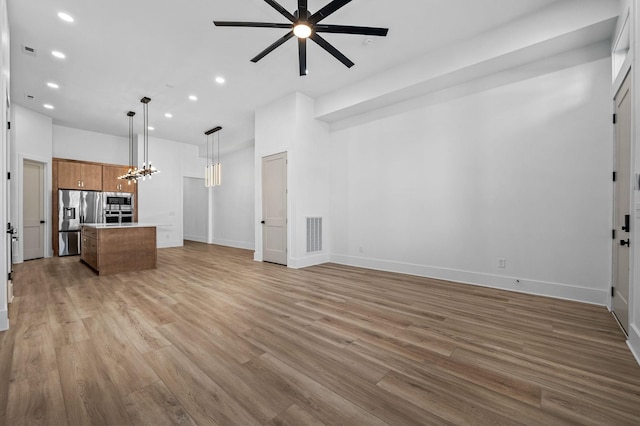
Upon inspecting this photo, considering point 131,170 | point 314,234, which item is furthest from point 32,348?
point 131,170

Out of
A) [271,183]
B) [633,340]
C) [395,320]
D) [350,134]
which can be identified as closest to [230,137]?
[271,183]

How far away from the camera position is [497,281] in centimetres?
398

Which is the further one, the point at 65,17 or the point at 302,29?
the point at 65,17

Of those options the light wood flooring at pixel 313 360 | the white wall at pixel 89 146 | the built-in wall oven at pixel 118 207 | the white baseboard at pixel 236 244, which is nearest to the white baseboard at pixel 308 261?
the light wood flooring at pixel 313 360

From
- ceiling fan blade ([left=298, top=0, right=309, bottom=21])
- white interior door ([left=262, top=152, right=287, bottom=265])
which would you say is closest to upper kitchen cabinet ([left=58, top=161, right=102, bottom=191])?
white interior door ([left=262, top=152, right=287, bottom=265])

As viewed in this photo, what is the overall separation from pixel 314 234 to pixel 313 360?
3.89 metres

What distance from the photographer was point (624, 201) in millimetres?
2762

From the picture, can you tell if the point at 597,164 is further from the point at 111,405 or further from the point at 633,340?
the point at 111,405

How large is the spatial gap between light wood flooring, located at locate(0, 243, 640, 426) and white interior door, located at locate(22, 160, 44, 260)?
13.8ft

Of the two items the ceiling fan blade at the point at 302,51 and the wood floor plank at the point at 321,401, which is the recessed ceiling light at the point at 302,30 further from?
the wood floor plank at the point at 321,401

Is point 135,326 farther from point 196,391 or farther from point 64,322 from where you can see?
point 196,391

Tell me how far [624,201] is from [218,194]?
979 cm

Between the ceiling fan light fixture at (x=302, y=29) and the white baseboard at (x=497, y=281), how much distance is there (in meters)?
3.92

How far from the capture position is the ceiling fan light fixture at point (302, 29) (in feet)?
8.78
